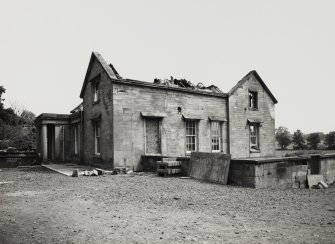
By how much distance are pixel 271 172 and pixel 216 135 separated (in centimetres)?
915

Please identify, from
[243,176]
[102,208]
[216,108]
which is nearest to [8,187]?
[102,208]

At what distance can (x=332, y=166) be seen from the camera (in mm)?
12578

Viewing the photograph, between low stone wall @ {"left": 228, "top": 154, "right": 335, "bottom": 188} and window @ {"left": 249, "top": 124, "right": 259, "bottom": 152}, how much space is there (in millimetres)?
9999

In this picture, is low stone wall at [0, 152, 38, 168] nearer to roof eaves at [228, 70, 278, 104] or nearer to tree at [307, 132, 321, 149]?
roof eaves at [228, 70, 278, 104]

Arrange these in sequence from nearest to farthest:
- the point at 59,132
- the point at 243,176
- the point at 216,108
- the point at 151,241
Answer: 1. the point at 151,241
2. the point at 243,176
3. the point at 216,108
4. the point at 59,132

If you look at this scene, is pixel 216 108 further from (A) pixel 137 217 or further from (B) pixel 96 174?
(A) pixel 137 217

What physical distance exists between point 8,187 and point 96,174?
399 centimetres

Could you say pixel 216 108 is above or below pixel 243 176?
above

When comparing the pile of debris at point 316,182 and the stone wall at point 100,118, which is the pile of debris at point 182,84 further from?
the pile of debris at point 316,182

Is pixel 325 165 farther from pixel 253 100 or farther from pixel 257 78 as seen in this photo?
pixel 257 78

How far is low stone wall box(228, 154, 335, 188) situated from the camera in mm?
9539

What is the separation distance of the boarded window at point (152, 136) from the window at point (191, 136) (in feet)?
7.73

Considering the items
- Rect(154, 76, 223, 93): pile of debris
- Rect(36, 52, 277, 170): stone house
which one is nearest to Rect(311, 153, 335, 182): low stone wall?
Rect(36, 52, 277, 170): stone house

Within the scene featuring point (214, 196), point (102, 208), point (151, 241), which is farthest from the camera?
point (214, 196)
